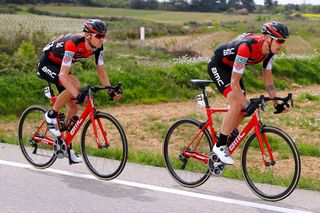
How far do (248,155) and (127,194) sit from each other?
1445 mm

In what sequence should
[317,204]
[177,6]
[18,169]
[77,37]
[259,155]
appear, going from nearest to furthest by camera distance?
1. [317,204]
2. [259,155]
3. [77,37]
4. [18,169]
5. [177,6]

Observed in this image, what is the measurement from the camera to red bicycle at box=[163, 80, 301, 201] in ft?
19.5

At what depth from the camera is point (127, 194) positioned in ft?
20.5

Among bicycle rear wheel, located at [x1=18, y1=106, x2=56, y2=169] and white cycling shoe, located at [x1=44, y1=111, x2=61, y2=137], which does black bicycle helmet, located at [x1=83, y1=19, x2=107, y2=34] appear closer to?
white cycling shoe, located at [x1=44, y1=111, x2=61, y2=137]

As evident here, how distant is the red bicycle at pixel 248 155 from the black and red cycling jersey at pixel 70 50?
1405 mm

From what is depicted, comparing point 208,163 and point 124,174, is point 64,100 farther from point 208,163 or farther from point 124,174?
point 208,163

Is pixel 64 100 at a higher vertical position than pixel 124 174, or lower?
higher

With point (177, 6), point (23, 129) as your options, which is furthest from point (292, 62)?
point (177, 6)

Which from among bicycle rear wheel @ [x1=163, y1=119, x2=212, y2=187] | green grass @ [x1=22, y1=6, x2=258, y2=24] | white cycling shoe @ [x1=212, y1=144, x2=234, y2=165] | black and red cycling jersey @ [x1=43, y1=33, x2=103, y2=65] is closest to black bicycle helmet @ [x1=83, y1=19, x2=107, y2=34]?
black and red cycling jersey @ [x1=43, y1=33, x2=103, y2=65]

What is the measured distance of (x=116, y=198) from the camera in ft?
20.0

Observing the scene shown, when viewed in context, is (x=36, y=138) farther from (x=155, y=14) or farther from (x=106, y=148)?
(x=155, y=14)

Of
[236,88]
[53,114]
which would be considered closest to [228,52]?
[236,88]

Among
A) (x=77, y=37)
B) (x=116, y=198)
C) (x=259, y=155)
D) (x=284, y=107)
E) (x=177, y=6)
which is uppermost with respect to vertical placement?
(x=77, y=37)

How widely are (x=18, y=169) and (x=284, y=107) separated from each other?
3.60m
